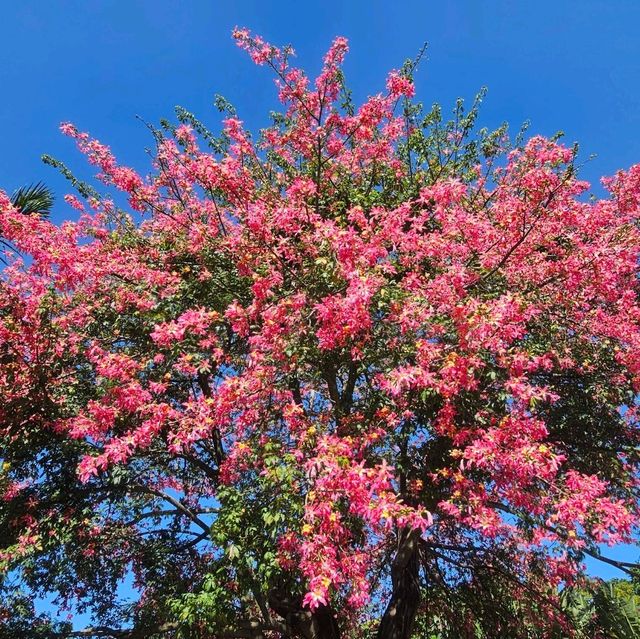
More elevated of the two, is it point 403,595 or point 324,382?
point 324,382

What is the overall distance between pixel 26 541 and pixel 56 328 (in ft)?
8.42

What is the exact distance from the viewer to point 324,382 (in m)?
7.71

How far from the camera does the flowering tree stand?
223 inches

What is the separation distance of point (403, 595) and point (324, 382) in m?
3.44

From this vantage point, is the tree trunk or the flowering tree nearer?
the flowering tree

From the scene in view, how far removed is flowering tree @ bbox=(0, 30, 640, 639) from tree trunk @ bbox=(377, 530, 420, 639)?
0.04 metres

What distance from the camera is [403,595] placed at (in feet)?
27.6

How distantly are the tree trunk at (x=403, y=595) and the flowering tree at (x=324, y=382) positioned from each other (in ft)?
0.12

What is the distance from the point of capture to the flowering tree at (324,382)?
567 cm

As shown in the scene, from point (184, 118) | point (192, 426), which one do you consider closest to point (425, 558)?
point (192, 426)

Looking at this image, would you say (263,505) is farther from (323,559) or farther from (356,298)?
(356,298)

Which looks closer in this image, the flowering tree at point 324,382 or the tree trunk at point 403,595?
the flowering tree at point 324,382

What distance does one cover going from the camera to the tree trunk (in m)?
8.16

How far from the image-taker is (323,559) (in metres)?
4.88
